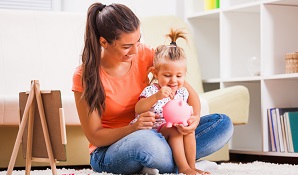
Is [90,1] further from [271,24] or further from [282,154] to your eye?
[282,154]

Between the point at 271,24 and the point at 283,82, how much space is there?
0.34 meters

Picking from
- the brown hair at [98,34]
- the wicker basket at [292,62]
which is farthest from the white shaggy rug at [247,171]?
the wicker basket at [292,62]

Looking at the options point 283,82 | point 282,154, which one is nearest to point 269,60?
point 283,82

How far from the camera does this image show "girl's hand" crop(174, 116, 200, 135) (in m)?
2.36

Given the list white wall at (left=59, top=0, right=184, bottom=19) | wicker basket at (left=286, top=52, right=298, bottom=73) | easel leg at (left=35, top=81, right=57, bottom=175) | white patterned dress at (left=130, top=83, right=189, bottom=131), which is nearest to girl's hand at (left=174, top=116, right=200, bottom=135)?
white patterned dress at (left=130, top=83, right=189, bottom=131)

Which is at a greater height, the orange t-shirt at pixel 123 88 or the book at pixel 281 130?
the orange t-shirt at pixel 123 88

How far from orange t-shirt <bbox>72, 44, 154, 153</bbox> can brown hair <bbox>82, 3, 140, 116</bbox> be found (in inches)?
1.9

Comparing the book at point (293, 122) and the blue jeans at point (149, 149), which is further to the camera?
the book at point (293, 122)

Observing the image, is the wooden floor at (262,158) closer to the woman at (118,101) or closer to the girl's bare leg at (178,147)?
the woman at (118,101)

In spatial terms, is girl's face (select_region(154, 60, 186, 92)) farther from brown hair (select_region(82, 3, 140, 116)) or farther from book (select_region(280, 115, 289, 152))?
book (select_region(280, 115, 289, 152))

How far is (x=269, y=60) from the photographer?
3.71 m

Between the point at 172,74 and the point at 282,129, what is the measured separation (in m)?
1.46

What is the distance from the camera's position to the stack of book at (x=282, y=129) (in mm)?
3633

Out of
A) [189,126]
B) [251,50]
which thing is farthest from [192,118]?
[251,50]
